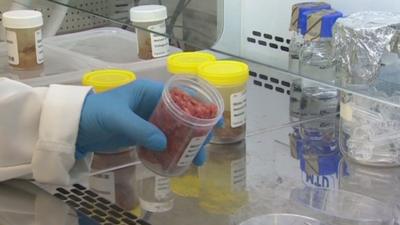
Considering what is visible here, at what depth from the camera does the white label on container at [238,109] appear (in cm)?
130

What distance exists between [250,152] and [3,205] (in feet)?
1.48

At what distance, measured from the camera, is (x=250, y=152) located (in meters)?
1.30

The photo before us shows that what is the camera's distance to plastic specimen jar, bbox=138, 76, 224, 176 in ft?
3.38

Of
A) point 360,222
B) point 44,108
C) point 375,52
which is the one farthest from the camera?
point 375,52

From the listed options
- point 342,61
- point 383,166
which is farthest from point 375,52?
point 383,166

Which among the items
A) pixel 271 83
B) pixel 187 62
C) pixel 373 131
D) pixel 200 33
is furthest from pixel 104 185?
pixel 200 33

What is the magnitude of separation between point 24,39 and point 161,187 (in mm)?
713

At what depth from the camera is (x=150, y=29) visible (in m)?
1.71

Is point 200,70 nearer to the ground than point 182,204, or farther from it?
farther from it

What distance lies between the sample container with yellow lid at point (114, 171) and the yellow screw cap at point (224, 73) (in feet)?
0.48

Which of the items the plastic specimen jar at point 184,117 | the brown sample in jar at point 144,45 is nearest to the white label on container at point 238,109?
the plastic specimen jar at point 184,117

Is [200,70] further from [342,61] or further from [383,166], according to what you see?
[383,166]

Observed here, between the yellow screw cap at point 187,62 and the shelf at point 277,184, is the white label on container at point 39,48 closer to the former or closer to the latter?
the yellow screw cap at point 187,62

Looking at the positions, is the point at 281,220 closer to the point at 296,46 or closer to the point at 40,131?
the point at 40,131
